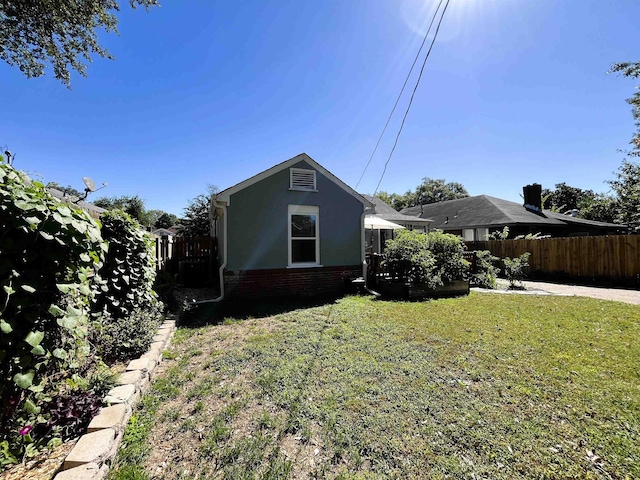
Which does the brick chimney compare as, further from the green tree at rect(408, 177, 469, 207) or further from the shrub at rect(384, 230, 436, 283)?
the green tree at rect(408, 177, 469, 207)

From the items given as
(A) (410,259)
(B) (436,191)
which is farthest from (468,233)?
(B) (436,191)

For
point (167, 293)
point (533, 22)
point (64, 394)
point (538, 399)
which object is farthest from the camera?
point (167, 293)

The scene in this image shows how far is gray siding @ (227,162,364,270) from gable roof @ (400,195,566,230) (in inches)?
552

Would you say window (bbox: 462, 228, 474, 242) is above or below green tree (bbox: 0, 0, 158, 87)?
below

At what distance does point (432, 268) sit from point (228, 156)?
1204 centimetres

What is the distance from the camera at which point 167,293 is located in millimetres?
7125

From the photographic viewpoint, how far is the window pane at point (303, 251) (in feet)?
28.8

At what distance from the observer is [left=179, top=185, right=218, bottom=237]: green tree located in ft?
65.3

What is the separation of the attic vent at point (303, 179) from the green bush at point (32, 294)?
669cm

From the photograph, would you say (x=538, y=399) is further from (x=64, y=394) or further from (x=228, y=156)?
(x=228, y=156)

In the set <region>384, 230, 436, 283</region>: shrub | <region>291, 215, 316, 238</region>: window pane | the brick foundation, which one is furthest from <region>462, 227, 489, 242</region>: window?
<region>291, 215, 316, 238</region>: window pane

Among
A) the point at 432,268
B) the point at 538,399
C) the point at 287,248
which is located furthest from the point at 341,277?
the point at 538,399

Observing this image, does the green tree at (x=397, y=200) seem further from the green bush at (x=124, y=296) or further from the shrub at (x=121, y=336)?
the shrub at (x=121, y=336)

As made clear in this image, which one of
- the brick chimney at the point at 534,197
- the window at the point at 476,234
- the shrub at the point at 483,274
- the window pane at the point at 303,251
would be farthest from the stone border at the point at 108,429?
the brick chimney at the point at 534,197
